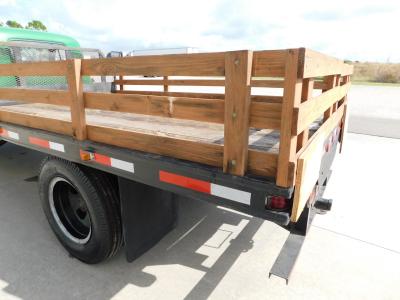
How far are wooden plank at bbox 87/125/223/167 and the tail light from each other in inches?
12.3

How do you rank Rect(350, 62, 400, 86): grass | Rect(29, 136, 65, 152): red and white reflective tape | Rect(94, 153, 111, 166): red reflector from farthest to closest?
Rect(350, 62, 400, 86): grass → Rect(29, 136, 65, 152): red and white reflective tape → Rect(94, 153, 111, 166): red reflector

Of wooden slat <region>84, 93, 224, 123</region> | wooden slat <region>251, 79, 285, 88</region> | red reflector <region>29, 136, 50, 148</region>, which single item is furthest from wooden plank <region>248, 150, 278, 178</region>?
wooden slat <region>251, 79, 285, 88</region>

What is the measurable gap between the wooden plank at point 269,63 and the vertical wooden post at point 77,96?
1201 mm

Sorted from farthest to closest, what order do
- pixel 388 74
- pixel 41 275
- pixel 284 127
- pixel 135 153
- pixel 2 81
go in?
pixel 388 74
pixel 2 81
pixel 41 275
pixel 135 153
pixel 284 127

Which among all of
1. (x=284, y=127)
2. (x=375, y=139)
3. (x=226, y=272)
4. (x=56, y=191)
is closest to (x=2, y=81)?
(x=56, y=191)

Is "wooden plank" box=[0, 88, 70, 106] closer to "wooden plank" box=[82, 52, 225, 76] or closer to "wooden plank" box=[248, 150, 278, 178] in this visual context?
"wooden plank" box=[82, 52, 225, 76]

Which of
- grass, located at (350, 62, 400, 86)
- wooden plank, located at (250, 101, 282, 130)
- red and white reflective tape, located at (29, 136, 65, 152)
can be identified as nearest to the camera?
wooden plank, located at (250, 101, 282, 130)

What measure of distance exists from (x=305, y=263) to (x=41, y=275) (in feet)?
7.04

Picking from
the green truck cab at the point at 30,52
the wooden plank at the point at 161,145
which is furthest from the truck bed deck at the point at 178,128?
the green truck cab at the point at 30,52

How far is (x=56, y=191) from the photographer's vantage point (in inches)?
107

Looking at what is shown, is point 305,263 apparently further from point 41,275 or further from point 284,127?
point 41,275

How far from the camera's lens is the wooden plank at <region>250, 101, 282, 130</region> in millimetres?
1371

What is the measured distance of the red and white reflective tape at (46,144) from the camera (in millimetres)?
2301

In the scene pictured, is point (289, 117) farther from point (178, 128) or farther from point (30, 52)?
point (30, 52)
